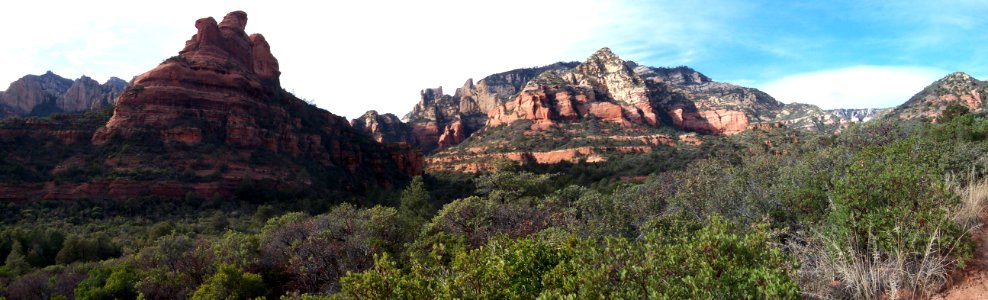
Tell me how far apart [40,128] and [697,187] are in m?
66.9

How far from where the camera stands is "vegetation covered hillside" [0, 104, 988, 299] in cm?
692

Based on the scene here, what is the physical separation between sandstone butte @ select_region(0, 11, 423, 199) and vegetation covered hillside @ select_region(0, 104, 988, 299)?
272 cm

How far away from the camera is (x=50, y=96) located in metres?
115

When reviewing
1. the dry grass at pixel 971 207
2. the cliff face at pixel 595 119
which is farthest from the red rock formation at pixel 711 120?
the dry grass at pixel 971 207

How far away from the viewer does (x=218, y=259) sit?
21.7m

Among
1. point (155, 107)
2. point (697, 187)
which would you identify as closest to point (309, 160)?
point (155, 107)

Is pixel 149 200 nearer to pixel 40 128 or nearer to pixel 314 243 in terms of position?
pixel 40 128

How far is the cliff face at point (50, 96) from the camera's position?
10562 centimetres

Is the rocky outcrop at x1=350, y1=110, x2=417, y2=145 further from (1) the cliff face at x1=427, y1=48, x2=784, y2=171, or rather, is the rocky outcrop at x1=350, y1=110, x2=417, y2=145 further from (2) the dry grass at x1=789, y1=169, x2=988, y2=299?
(2) the dry grass at x1=789, y1=169, x2=988, y2=299

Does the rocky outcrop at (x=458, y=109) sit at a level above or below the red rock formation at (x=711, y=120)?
above

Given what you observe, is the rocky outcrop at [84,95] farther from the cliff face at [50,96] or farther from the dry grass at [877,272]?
the dry grass at [877,272]

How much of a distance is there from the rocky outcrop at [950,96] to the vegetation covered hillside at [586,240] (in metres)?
40.5

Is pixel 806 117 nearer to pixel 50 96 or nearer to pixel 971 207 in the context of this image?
pixel 971 207

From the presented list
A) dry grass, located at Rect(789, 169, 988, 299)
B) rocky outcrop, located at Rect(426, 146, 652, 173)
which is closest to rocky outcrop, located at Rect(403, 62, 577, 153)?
rocky outcrop, located at Rect(426, 146, 652, 173)
